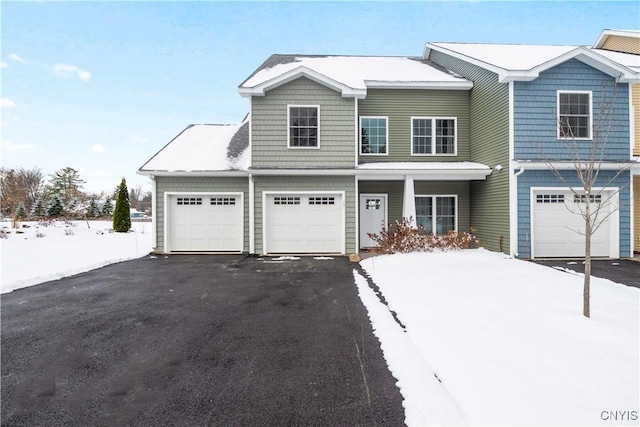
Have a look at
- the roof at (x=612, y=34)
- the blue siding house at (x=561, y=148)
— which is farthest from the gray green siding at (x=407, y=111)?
the roof at (x=612, y=34)

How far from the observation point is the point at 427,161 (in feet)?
38.8

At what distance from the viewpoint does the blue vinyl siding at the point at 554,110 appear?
30.8 feet

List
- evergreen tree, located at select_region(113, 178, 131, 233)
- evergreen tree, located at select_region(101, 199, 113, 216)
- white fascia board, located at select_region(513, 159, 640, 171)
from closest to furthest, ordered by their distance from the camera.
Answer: white fascia board, located at select_region(513, 159, 640, 171) < evergreen tree, located at select_region(113, 178, 131, 233) < evergreen tree, located at select_region(101, 199, 113, 216)

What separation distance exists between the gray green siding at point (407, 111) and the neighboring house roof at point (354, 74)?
30 cm

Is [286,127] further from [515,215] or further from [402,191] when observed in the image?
[515,215]

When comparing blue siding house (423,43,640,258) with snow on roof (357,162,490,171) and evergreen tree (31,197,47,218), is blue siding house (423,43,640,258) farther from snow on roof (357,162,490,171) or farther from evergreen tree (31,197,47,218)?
evergreen tree (31,197,47,218)

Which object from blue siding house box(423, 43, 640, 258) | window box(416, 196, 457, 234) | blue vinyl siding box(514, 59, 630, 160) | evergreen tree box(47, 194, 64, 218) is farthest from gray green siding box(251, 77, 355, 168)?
evergreen tree box(47, 194, 64, 218)

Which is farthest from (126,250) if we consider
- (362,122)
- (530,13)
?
(530,13)

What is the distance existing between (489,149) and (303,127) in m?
6.72

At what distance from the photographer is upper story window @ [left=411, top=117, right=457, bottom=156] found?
1190 centimetres

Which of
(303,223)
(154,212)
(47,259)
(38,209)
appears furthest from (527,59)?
(38,209)

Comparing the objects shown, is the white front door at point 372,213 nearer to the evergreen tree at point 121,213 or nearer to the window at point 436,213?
the window at point 436,213

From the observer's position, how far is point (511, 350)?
132 inches

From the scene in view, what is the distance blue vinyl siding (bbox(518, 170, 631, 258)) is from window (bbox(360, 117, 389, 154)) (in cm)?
491
